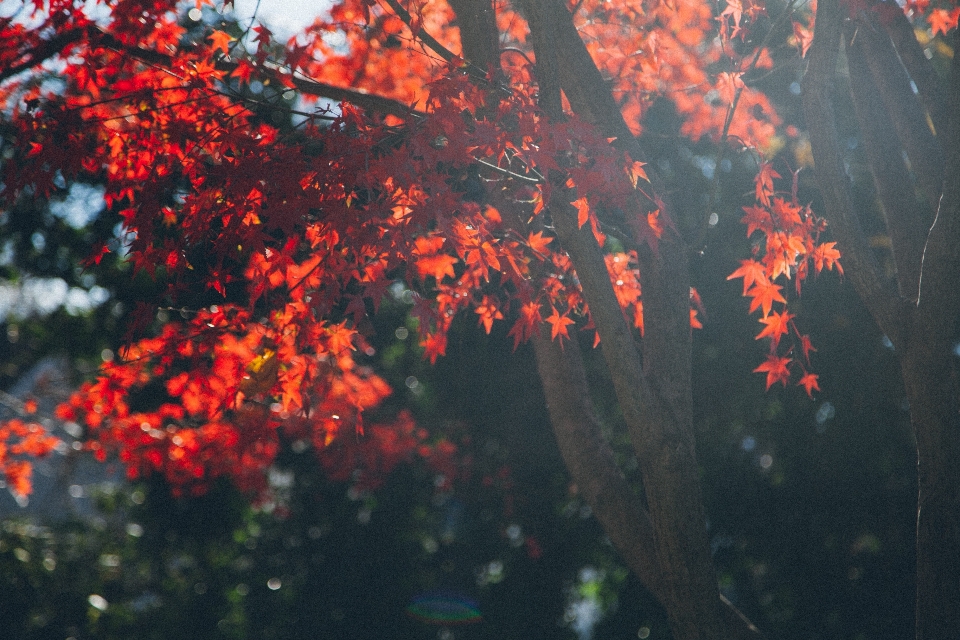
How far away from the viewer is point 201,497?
7738mm

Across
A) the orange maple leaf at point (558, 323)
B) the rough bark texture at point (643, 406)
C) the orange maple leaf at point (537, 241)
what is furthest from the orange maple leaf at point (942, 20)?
the orange maple leaf at point (558, 323)

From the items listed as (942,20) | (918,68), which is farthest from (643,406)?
(942,20)

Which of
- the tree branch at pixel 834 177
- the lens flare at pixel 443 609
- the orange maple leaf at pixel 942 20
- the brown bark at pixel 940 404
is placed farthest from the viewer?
the lens flare at pixel 443 609

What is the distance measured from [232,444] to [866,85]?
552 cm

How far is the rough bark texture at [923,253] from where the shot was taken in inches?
105

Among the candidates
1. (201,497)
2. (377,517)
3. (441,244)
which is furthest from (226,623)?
(441,244)

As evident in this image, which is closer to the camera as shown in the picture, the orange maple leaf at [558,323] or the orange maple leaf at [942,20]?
the orange maple leaf at [558,323]

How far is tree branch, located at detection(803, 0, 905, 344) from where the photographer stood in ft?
9.55

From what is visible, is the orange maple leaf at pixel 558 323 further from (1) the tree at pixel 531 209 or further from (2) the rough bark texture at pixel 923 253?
(2) the rough bark texture at pixel 923 253

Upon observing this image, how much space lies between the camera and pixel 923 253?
2.92m

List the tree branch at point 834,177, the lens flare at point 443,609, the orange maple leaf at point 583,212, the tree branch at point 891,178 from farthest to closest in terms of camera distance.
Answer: the lens flare at point 443,609
the tree branch at point 891,178
the tree branch at point 834,177
the orange maple leaf at point 583,212

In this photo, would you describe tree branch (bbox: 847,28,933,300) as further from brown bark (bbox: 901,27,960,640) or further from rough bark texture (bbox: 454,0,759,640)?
rough bark texture (bbox: 454,0,759,640)

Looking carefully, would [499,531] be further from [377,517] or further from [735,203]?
[735,203]

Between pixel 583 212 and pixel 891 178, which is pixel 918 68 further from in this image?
pixel 583 212
